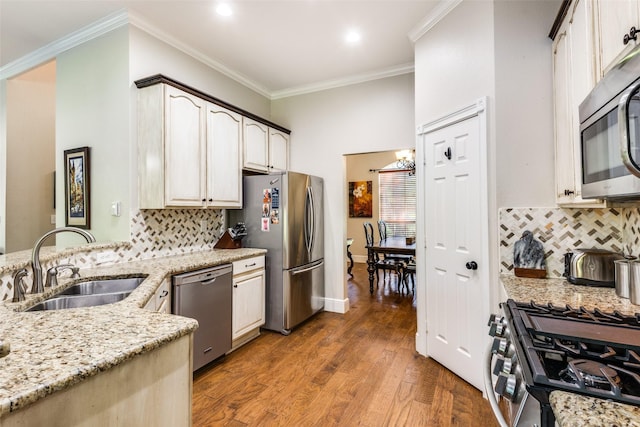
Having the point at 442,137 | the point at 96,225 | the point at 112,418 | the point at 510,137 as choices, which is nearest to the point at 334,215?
the point at 442,137

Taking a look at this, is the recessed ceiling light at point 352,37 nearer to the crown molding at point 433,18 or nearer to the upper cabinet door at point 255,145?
the crown molding at point 433,18

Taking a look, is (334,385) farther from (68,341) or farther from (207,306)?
(68,341)

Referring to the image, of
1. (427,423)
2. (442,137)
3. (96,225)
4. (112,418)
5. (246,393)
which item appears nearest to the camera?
(112,418)

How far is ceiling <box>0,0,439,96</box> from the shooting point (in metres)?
2.51

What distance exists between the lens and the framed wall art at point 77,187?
282cm

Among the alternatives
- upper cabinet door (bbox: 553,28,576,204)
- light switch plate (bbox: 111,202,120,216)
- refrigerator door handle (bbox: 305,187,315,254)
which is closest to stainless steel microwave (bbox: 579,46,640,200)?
upper cabinet door (bbox: 553,28,576,204)

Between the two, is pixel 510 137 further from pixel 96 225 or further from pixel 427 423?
pixel 96 225

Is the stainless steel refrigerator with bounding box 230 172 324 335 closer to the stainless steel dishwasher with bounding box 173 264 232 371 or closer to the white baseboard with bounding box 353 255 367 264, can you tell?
the stainless steel dishwasher with bounding box 173 264 232 371

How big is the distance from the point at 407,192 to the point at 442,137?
5.08 meters

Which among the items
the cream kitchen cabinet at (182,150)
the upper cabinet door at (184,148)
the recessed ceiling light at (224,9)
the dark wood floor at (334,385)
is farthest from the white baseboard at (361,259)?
the recessed ceiling light at (224,9)

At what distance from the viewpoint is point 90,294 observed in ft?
6.01

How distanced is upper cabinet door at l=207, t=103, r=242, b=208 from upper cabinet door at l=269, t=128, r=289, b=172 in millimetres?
573

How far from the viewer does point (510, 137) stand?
6.70ft

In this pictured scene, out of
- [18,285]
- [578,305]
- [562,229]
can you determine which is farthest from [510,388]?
[18,285]
